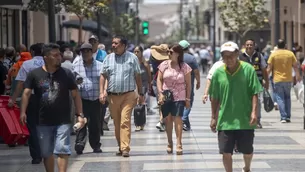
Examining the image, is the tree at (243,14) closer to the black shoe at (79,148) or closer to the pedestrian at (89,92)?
the pedestrian at (89,92)

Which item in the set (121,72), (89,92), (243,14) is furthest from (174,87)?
(243,14)

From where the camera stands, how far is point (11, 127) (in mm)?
14352

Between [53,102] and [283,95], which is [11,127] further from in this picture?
[283,95]

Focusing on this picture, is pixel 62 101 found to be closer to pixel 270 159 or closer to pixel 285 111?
pixel 270 159

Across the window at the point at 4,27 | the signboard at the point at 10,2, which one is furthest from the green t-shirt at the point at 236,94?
the window at the point at 4,27

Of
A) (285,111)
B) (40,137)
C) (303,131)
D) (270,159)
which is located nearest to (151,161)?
(270,159)

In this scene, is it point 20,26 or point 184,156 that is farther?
point 20,26

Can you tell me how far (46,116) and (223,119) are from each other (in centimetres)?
203

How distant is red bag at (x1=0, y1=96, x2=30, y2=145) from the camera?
1426 centimetres

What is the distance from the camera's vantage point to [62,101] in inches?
427

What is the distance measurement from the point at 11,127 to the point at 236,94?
4746 mm

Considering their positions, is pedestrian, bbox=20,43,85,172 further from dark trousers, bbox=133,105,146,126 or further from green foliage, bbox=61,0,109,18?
green foliage, bbox=61,0,109,18

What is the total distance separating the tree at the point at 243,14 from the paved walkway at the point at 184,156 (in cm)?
3239

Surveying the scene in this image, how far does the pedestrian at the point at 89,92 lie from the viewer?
15.1 metres
